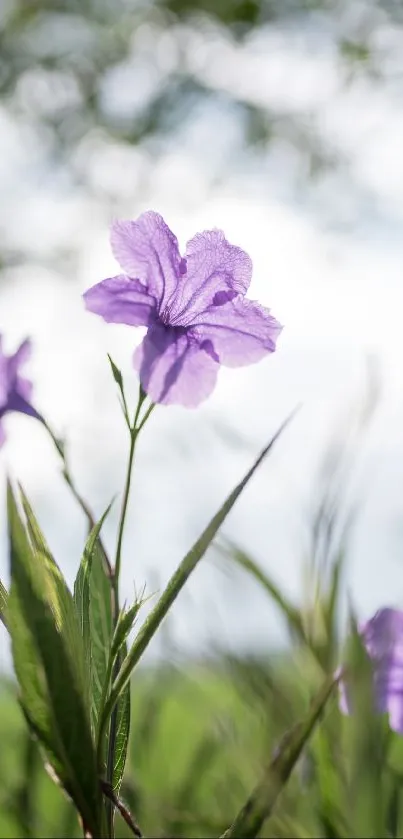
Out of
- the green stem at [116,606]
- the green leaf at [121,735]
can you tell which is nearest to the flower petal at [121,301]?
the green stem at [116,606]

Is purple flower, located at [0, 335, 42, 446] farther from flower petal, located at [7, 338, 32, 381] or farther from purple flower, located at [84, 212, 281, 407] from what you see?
purple flower, located at [84, 212, 281, 407]

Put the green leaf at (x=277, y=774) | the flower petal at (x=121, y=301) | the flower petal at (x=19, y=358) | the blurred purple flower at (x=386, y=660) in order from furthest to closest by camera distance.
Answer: the flower petal at (x=19, y=358) < the flower petal at (x=121, y=301) < the blurred purple flower at (x=386, y=660) < the green leaf at (x=277, y=774)

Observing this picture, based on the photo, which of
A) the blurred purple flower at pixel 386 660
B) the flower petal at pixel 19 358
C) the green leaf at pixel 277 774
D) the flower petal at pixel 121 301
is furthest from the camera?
the flower petal at pixel 19 358

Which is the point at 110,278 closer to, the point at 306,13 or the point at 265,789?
the point at 265,789

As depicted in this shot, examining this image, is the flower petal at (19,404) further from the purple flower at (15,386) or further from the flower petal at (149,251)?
the flower petal at (149,251)

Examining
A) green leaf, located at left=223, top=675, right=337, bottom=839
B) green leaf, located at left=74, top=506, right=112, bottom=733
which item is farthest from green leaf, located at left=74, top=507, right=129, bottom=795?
green leaf, located at left=223, top=675, right=337, bottom=839

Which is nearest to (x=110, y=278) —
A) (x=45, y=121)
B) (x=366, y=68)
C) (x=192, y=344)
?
(x=192, y=344)

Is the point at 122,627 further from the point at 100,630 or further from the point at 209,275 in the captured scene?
the point at 209,275

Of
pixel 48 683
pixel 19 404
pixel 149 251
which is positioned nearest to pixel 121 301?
pixel 149 251
